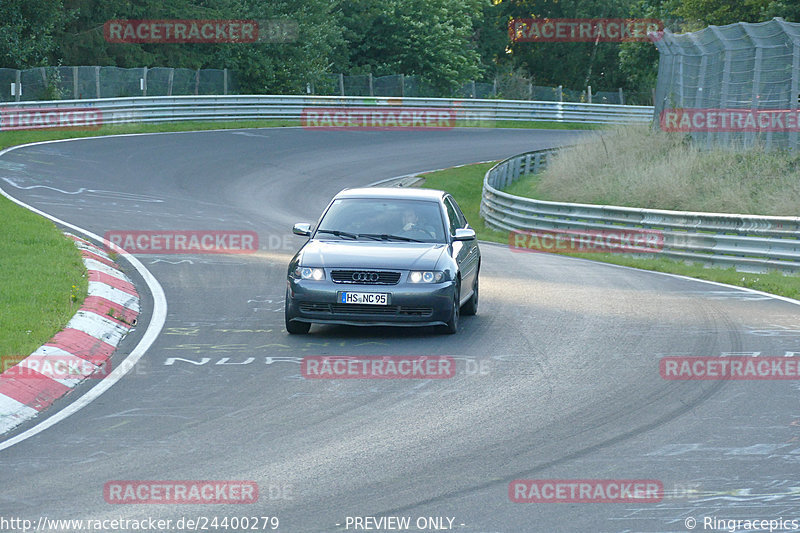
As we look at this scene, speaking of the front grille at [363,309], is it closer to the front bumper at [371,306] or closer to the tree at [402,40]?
the front bumper at [371,306]

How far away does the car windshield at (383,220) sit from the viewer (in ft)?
42.0

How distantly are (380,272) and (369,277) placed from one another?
13 cm

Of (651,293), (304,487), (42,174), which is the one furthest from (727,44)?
(304,487)

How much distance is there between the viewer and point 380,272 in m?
Result: 11.7

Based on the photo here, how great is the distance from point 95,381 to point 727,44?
22511 millimetres

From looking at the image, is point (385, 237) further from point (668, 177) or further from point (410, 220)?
point (668, 177)

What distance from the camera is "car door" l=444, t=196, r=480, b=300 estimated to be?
12.8m

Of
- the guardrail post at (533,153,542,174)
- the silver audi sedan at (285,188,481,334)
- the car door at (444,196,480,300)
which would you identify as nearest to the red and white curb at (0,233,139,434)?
the silver audi sedan at (285,188,481,334)

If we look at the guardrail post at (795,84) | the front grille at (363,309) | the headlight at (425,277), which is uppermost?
the guardrail post at (795,84)

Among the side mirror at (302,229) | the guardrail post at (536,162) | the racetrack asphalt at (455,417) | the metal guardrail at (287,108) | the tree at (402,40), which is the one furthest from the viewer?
the tree at (402,40)

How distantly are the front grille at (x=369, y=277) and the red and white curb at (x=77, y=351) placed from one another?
246 cm

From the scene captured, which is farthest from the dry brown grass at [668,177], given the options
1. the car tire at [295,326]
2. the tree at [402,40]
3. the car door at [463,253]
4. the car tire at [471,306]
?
the tree at [402,40]

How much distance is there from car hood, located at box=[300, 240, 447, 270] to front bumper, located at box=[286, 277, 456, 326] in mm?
224

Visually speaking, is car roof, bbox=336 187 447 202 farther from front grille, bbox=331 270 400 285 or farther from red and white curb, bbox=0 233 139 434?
red and white curb, bbox=0 233 139 434
